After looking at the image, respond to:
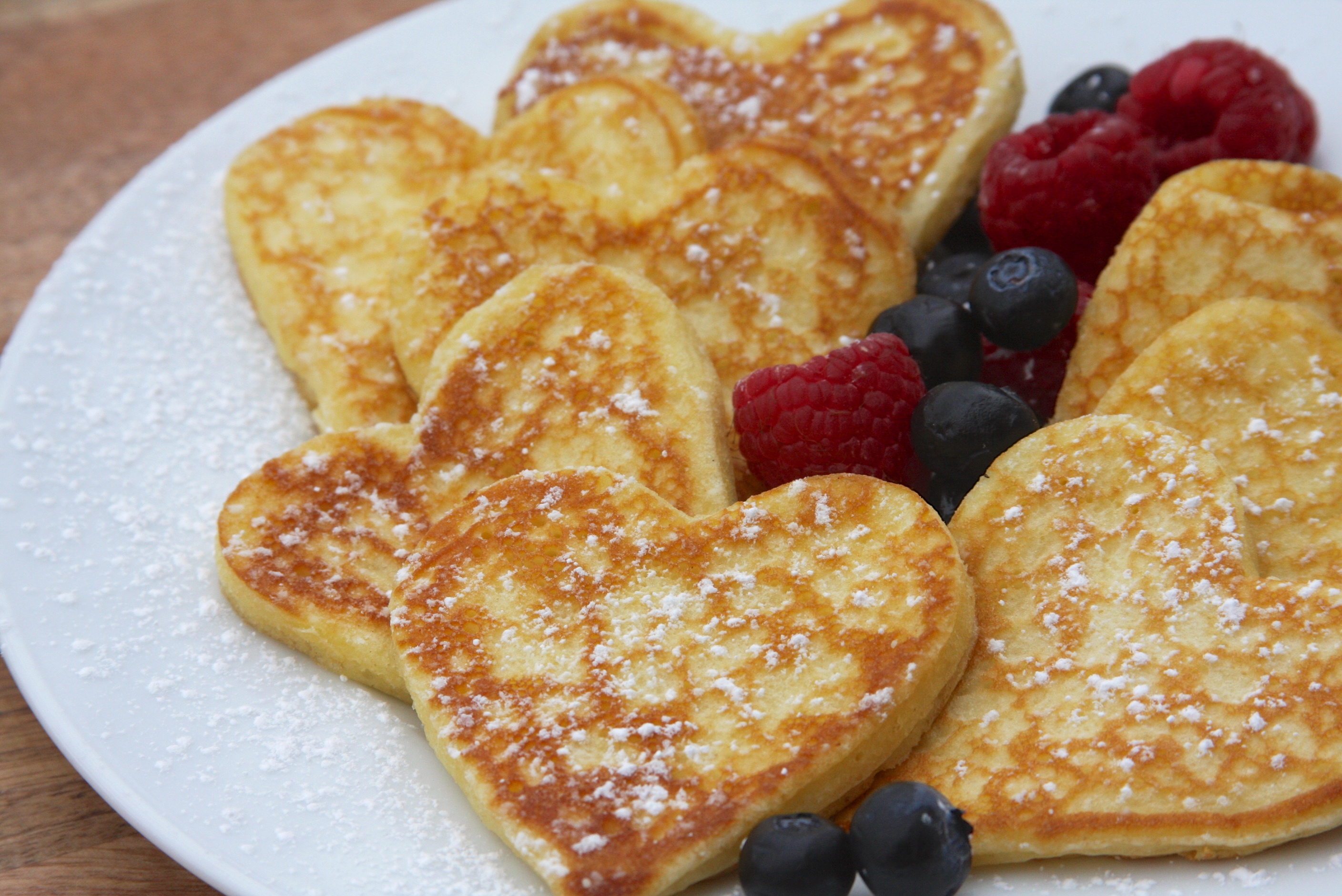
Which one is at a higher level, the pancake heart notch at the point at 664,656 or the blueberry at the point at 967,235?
the blueberry at the point at 967,235

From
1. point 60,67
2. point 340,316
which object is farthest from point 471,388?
point 60,67

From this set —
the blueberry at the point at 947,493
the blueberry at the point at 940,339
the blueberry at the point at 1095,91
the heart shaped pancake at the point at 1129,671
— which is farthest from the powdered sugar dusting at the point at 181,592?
the blueberry at the point at 1095,91

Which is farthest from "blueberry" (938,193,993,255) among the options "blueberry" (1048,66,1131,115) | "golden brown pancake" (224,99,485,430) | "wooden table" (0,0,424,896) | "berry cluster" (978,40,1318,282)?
"wooden table" (0,0,424,896)

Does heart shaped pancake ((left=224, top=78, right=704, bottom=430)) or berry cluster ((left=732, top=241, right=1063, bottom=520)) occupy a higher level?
heart shaped pancake ((left=224, top=78, right=704, bottom=430))

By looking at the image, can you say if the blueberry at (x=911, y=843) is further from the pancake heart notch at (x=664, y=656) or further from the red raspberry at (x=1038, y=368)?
the red raspberry at (x=1038, y=368)

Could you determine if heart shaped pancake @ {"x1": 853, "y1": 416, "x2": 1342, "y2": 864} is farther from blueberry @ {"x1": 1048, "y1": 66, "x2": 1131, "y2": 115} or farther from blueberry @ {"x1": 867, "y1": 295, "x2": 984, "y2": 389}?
blueberry @ {"x1": 1048, "y1": 66, "x2": 1131, "y2": 115}

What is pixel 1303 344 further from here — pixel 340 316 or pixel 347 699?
pixel 340 316
